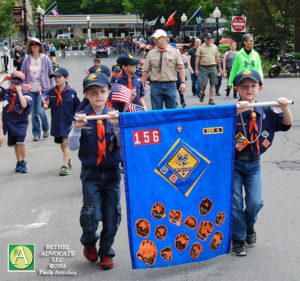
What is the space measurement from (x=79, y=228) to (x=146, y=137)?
2104mm

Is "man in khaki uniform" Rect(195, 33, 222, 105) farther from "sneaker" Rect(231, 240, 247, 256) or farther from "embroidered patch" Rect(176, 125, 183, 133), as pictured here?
"embroidered patch" Rect(176, 125, 183, 133)

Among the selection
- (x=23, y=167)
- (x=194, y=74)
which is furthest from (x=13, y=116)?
(x=194, y=74)

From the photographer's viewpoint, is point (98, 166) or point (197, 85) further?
point (197, 85)

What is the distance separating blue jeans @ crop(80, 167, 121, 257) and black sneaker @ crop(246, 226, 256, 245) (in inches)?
52.1

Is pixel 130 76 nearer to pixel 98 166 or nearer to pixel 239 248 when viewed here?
pixel 98 166

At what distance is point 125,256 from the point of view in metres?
5.24

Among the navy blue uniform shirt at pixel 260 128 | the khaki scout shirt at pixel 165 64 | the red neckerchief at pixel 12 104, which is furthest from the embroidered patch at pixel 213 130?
the khaki scout shirt at pixel 165 64

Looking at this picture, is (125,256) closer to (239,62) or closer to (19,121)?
(19,121)

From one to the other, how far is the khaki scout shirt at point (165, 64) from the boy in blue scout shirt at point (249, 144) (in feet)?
17.5

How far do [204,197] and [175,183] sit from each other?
0.99 feet

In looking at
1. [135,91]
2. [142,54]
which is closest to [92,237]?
[135,91]

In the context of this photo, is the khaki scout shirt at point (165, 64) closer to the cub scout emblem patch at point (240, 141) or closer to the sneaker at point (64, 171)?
the sneaker at point (64, 171)

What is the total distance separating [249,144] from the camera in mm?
4941

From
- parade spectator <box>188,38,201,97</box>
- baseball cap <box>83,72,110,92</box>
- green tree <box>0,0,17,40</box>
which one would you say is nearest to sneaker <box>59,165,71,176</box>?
baseball cap <box>83,72,110,92</box>
